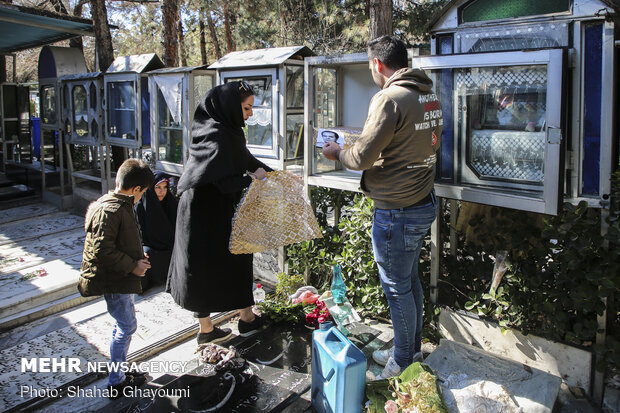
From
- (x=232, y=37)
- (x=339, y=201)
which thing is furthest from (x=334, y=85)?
(x=232, y=37)

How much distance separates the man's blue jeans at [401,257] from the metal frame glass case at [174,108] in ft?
10.9

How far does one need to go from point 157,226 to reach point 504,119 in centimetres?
336

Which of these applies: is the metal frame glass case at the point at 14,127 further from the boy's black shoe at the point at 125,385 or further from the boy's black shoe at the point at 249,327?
the boy's black shoe at the point at 125,385

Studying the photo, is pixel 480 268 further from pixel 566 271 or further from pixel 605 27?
pixel 605 27

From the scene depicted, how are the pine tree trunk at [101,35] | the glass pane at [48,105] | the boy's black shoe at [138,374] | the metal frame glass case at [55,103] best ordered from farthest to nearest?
the pine tree trunk at [101,35]
the glass pane at [48,105]
the metal frame glass case at [55,103]
the boy's black shoe at [138,374]

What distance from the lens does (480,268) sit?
141 inches

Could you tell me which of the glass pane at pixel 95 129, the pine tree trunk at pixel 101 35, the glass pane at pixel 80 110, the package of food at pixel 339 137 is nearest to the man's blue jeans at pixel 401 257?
the package of food at pixel 339 137

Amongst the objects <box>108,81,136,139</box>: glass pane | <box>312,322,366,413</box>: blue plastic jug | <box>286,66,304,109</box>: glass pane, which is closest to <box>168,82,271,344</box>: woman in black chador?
<box>312,322,366,413</box>: blue plastic jug

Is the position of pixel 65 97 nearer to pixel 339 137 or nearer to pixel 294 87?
pixel 294 87

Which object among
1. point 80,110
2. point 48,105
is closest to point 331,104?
point 80,110

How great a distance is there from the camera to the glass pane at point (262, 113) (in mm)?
4867

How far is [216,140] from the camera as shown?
3.40m

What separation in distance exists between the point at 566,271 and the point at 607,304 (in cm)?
29

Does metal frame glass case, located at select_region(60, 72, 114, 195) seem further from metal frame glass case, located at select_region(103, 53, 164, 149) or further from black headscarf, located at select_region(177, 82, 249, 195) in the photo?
black headscarf, located at select_region(177, 82, 249, 195)
